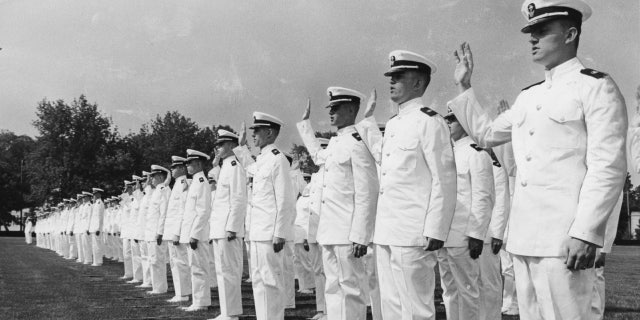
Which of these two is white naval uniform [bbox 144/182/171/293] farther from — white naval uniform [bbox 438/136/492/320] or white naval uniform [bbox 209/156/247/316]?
white naval uniform [bbox 438/136/492/320]

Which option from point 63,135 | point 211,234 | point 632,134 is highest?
point 63,135

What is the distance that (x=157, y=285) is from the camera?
15422 mm

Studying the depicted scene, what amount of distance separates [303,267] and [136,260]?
17.3ft

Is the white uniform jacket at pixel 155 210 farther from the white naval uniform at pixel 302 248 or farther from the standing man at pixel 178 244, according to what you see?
the white naval uniform at pixel 302 248

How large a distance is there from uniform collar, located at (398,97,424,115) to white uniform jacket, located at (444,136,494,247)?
6.83 ft

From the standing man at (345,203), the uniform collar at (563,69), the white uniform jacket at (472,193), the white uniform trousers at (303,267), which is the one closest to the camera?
the uniform collar at (563,69)

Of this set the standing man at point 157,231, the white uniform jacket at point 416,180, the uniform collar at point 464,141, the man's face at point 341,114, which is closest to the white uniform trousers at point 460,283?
the uniform collar at point 464,141

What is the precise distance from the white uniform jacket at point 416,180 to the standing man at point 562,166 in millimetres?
1610

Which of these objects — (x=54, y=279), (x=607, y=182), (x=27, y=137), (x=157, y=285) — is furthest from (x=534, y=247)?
(x=27, y=137)

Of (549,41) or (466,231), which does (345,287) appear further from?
(549,41)

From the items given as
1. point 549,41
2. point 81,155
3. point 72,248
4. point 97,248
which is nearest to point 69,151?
point 81,155

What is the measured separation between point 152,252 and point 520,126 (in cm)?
1279

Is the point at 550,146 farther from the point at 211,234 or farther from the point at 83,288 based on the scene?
the point at 83,288

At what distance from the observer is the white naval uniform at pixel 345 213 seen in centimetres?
743
